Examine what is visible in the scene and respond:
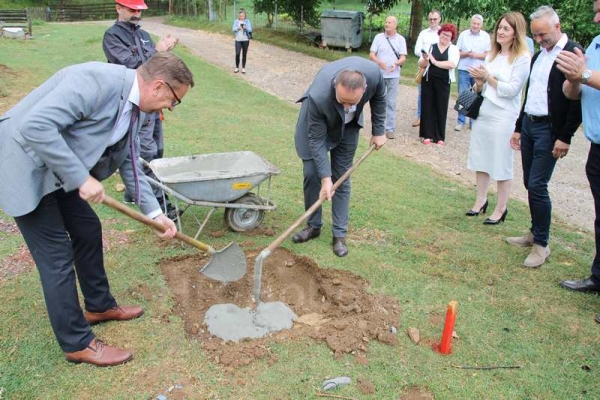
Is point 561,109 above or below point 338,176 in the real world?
above

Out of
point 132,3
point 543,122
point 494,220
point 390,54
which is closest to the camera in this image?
point 543,122

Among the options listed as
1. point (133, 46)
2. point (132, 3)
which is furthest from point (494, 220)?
point (132, 3)

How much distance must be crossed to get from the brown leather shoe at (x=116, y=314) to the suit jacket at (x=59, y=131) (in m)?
1.08

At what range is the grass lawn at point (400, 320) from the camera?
119 inches

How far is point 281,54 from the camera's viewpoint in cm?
1823

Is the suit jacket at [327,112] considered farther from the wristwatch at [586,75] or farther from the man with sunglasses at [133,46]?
the wristwatch at [586,75]

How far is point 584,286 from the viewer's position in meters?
4.16

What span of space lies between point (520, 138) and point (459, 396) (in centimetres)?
267

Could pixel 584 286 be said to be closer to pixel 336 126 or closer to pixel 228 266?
pixel 336 126

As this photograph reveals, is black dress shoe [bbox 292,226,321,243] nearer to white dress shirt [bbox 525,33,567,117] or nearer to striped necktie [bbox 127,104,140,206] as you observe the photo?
striped necktie [bbox 127,104,140,206]

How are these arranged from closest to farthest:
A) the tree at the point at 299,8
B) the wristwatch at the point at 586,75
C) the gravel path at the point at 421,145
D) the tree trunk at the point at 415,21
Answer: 1. the wristwatch at the point at 586,75
2. the gravel path at the point at 421,145
3. the tree trunk at the point at 415,21
4. the tree at the point at 299,8

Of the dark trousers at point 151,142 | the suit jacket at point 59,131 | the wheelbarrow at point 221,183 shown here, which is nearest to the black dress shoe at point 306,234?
the wheelbarrow at point 221,183

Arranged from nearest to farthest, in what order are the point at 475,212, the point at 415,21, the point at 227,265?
the point at 227,265, the point at 475,212, the point at 415,21

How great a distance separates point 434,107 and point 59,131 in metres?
7.15
